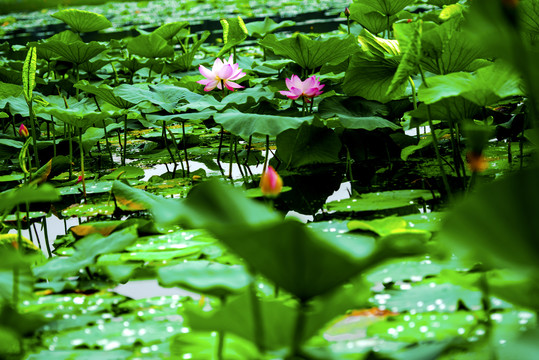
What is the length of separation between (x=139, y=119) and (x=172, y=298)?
4.87ft

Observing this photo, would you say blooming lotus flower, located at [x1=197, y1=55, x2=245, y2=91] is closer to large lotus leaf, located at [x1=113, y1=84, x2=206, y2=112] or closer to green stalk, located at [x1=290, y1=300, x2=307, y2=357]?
large lotus leaf, located at [x1=113, y1=84, x2=206, y2=112]

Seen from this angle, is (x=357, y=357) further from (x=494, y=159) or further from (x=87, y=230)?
(x=494, y=159)

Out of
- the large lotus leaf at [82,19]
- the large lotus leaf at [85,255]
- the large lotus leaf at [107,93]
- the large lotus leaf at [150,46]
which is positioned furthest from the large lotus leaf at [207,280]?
the large lotus leaf at [82,19]

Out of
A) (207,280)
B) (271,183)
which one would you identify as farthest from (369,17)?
(207,280)

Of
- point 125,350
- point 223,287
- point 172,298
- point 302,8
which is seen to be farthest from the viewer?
point 302,8

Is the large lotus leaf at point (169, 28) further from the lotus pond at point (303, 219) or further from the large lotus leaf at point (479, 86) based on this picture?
the large lotus leaf at point (479, 86)

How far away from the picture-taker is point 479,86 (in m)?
1.04

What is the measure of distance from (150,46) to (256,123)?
1.45 meters

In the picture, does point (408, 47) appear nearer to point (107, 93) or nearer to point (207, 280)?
point (207, 280)

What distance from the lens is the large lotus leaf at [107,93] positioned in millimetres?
1780

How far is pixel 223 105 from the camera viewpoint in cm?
166

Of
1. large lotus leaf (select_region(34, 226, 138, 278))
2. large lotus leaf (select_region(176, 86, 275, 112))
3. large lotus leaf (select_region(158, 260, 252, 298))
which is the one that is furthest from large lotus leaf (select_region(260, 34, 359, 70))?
large lotus leaf (select_region(158, 260, 252, 298))

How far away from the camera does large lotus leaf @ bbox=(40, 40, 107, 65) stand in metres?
2.24

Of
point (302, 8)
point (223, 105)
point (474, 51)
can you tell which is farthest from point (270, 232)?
point (302, 8)
